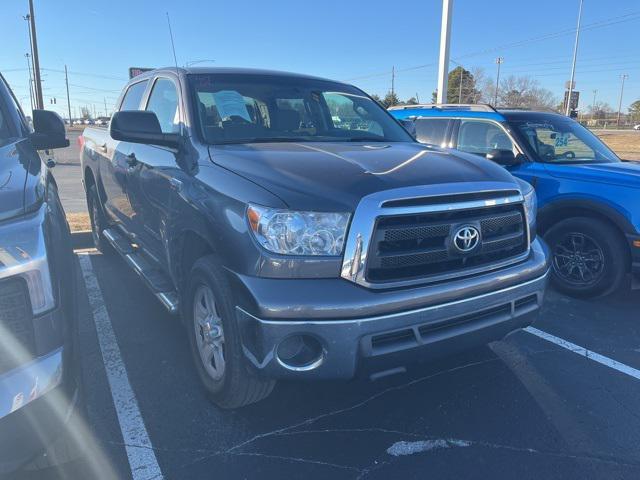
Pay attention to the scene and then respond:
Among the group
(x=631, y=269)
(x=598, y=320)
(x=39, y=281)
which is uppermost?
(x=39, y=281)

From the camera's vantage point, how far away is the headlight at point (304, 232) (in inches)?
94.6

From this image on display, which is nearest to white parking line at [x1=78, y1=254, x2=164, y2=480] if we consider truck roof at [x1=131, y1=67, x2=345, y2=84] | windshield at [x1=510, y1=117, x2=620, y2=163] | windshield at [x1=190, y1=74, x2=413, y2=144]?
windshield at [x1=190, y1=74, x2=413, y2=144]

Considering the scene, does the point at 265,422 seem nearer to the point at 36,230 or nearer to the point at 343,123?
the point at 36,230

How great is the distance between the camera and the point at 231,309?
8.42 feet

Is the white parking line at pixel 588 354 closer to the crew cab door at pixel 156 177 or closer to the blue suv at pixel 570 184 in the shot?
the blue suv at pixel 570 184

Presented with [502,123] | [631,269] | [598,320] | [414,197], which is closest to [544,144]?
[502,123]

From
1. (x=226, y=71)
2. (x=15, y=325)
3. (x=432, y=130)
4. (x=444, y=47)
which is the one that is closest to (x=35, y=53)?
(x=444, y=47)

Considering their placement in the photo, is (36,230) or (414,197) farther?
(414,197)

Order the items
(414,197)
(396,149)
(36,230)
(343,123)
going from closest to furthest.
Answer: (36,230) < (414,197) < (396,149) < (343,123)

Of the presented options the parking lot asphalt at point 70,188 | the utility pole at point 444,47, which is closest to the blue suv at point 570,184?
the parking lot asphalt at point 70,188

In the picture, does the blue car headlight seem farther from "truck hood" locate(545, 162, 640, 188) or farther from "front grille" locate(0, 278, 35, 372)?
"front grille" locate(0, 278, 35, 372)

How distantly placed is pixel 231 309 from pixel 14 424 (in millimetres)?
1037

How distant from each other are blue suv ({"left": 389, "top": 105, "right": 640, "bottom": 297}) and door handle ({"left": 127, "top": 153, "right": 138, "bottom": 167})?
90.4 inches

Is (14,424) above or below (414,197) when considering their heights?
below
